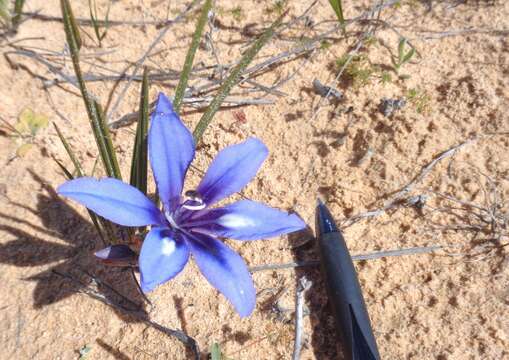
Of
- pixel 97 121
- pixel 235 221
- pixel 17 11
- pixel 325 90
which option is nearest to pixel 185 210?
pixel 235 221

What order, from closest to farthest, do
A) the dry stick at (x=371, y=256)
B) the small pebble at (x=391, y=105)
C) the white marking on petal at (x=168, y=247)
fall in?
1. the white marking on petal at (x=168, y=247)
2. the dry stick at (x=371, y=256)
3. the small pebble at (x=391, y=105)

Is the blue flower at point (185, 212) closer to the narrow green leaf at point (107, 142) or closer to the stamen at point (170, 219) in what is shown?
the stamen at point (170, 219)

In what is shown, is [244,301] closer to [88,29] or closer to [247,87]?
[247,87]

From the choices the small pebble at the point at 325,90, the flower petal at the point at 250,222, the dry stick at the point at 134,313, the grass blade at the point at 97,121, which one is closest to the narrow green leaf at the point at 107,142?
the grass blade at the point at 97,121

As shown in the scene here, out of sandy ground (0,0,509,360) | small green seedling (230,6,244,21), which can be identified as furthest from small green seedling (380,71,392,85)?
small green seedling (230,6,244,21)

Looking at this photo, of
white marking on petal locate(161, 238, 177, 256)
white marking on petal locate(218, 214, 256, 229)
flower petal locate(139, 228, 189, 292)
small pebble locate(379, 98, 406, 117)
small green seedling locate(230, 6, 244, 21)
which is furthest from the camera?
small green seedling locate(230, 6, 244, 21)

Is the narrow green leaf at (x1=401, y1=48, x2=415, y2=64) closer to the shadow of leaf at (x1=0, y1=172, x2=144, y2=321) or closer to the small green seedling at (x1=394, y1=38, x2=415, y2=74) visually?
the small green seedling at (x1=394, y1=38, x2=415, y2=74)
